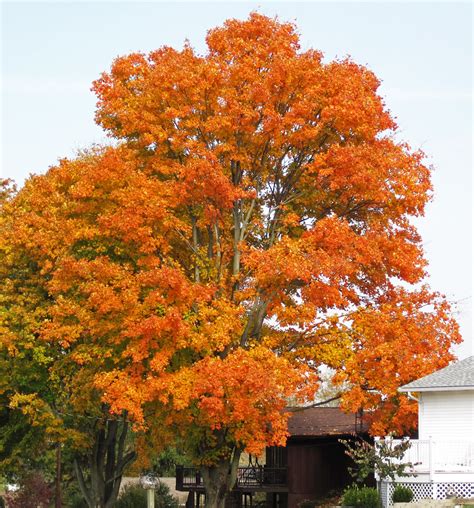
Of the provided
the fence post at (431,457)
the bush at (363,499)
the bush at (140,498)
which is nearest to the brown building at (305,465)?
the bush at (140,498)

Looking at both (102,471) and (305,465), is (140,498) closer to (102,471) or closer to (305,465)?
(102,471)

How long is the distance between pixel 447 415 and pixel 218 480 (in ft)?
30.7

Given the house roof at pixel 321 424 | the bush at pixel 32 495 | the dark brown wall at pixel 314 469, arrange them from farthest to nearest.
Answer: the bush at pixel 32 495, the dark brown wall at pixel 314 469, the house roof at pixel 321 424

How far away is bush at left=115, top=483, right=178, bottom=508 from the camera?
186ft

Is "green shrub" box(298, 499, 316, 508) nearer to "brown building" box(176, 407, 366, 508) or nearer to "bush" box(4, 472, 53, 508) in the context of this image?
"brown building" box(176, 407, 366, 508)

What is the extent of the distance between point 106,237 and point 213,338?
22.4 feet

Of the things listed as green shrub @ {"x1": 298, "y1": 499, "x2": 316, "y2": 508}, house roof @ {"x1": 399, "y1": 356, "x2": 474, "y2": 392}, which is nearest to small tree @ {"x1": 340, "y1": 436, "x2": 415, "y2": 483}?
house roof @ {"x1": 399, "y1": 356, "x2": 474, "y2": 392}

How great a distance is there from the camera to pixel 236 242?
38.8 metres

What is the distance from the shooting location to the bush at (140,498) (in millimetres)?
56562

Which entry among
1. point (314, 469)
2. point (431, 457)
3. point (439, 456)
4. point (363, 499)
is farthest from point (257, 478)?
point (431, 457)

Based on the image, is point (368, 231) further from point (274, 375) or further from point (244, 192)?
point (274, 375)

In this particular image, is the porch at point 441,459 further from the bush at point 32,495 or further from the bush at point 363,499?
the bush at point 32,495

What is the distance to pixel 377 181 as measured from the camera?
37.9 metres

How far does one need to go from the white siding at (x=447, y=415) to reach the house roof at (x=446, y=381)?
57cm
